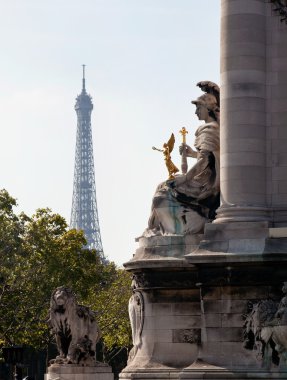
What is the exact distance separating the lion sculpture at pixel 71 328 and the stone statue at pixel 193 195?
336 centimetres

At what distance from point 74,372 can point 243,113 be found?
9.47 meters

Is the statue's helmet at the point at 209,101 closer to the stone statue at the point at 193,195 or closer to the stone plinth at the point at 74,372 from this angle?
the stone statue at the point at 193,195

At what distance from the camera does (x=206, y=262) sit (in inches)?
1750

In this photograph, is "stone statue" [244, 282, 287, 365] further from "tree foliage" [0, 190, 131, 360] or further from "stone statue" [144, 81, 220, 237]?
"tree foliage" [0, 190, 131, 360]

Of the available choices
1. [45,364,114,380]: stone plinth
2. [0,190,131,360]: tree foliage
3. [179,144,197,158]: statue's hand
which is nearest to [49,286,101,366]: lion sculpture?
[45,364,114,380]: stone plinth

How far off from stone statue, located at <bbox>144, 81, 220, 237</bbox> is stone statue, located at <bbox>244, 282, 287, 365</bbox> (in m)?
4.51

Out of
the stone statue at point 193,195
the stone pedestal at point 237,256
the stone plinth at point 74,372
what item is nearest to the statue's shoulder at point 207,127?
the stone statue at point 193,195

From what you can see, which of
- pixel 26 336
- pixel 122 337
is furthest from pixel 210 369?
pixel 122 337

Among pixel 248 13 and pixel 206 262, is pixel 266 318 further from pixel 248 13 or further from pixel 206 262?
pixel 248 13

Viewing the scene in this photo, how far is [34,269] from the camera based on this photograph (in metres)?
84.4

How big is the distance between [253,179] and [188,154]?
5100 mm

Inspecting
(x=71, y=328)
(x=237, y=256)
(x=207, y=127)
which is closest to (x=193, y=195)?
(x=207, y=127)

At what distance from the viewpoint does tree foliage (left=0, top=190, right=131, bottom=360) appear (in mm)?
80500

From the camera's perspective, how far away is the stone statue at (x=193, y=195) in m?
48.0
